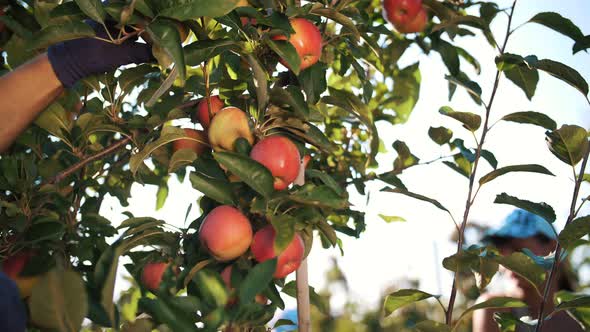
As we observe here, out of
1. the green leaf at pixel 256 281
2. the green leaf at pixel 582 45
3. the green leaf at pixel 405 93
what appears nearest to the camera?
the green leaf at pixel 256 281

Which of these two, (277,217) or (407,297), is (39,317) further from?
(407,297)

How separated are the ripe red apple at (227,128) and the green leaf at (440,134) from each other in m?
0.60

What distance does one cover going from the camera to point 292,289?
133 centimetres

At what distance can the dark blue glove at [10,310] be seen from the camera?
76 centimetres

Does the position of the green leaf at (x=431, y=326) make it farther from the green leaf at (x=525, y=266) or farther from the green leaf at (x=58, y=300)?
the green leaf at (x=58, y=300)

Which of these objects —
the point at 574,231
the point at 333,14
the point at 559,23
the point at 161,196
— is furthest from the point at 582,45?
the point at 161,196

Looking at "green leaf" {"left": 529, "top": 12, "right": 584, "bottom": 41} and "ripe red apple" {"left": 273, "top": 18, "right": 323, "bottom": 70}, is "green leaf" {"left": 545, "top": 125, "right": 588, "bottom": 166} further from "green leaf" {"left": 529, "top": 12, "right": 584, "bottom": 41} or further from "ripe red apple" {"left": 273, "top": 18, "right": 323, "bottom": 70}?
"ripe red apple" {"left": 273, "top": 18, "right": 323, "bottom": 70}

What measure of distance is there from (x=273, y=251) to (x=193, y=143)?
1.08 ft

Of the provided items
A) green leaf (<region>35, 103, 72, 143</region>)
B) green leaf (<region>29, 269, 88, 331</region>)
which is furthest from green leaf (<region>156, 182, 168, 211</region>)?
green leaf (<region>29, 269, 88, 331</region>)

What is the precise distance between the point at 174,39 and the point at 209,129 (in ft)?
0.71

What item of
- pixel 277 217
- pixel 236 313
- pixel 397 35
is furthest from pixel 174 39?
pixel 397 35

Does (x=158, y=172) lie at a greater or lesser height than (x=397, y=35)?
lesser

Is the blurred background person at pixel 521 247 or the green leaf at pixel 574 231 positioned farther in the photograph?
the blurred background person at pixel 521 247

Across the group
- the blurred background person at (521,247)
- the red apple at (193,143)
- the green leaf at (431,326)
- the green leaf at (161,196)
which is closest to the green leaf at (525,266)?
the green leaf at (431,326)
